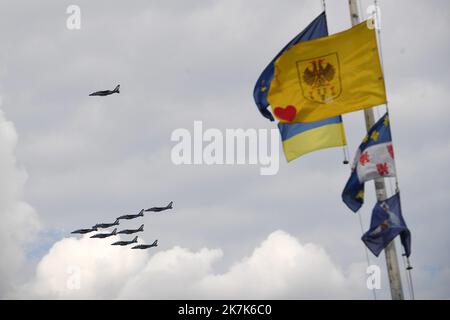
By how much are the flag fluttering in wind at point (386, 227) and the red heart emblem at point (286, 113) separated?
6022 millimetres

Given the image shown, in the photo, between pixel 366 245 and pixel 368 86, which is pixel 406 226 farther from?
pixel 368 86

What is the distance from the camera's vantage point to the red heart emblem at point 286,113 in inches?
1476

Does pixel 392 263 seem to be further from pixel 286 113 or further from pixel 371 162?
pixel 286 113

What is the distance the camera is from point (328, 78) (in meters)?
36.9

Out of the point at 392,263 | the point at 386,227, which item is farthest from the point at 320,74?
the point at 392,263

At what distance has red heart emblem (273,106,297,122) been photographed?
123 feet

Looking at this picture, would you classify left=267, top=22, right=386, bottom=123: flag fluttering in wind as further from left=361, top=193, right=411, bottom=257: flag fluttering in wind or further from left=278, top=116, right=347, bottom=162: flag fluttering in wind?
left=361, top=193, right=411, bottom=257: flag fluttering in wind

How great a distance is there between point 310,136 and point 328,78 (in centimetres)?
269

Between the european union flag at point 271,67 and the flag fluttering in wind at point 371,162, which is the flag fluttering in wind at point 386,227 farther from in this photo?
the european union flag at point 271,67

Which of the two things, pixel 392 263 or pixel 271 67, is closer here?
pixel 392 263

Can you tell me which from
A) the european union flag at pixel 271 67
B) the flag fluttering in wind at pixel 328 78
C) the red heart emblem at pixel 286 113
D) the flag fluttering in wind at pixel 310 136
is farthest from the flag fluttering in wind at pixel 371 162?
the european union flag at pixel 271 67

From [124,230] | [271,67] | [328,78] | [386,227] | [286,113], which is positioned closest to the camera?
[386,227]

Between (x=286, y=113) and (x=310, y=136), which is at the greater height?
(x=286, y=113)
